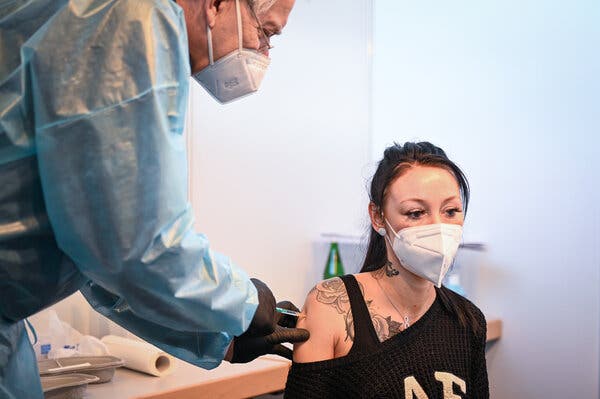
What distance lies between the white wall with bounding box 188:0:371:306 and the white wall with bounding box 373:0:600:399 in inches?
15.0

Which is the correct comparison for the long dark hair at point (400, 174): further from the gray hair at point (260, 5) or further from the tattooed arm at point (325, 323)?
the gray hair at point (260, 5)

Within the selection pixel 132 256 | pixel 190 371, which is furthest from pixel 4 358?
pixel 190 371

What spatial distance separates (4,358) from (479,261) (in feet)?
8.66

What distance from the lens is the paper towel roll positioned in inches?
78.2

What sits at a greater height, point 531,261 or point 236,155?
point 236,155

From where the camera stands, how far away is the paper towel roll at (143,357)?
6.52ft

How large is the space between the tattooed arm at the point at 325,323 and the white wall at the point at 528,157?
63.7 inches

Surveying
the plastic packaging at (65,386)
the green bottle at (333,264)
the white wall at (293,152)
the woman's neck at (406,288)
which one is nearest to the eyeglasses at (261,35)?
the woman's neck at (406,288)

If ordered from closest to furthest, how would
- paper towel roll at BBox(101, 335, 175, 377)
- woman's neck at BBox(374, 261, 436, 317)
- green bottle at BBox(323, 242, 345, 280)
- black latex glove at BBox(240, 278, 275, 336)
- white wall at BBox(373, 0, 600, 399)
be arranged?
black latex glove at BBox(240, 278, 275, 336), woman's neck at BBox(374, 261, 436, 317), paper towel roll at BBox(101, 335, 175, 377), white wall at BBox(373, 0, 600, 399), green bottle at BBox(323, 242, 345, 280)

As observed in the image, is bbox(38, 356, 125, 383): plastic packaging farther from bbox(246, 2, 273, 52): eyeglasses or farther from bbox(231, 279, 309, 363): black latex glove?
bbox(246, 2, 273, 52): eyeglasses

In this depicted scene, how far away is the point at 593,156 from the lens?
2.96m

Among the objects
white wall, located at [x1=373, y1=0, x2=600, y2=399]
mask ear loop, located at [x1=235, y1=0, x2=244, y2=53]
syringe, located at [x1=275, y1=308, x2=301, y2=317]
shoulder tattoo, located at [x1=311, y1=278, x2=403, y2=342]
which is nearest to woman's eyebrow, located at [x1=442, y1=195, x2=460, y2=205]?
shoulder tattoo, located at [x1=311, y1=278, x2=403, y2=342]

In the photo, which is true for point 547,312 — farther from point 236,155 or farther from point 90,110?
point 90,110

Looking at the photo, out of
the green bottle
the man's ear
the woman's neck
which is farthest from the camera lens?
A: the green bottle
